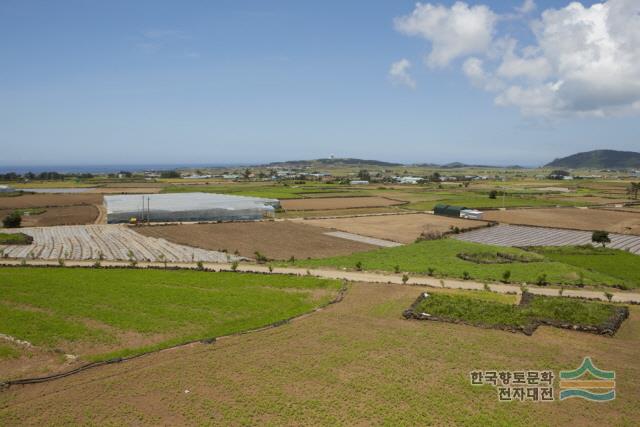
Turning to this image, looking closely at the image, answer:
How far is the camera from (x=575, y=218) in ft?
208

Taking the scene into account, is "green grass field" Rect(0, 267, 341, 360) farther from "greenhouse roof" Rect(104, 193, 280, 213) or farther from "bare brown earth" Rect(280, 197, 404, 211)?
"bare brown earth" Rect(280, 197, 404, 211)

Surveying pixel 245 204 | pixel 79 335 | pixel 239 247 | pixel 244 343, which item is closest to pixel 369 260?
pixel 239 247

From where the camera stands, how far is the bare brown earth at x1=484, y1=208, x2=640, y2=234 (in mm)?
56031

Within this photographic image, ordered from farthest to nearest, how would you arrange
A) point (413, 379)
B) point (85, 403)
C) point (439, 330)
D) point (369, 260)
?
point (369, 260) < point (439, 330) < point (413, 379) < point (85, 403)

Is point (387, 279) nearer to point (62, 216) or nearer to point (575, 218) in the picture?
point (575, 218)

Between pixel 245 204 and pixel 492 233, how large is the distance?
33.3 meters

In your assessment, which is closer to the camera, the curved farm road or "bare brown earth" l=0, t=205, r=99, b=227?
the curved farm road

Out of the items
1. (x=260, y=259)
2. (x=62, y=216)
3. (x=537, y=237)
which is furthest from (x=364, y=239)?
(x=62, y=216)

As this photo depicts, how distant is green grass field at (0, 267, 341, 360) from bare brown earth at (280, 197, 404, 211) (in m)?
45.1

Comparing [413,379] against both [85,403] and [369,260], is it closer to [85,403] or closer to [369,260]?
[85,403]

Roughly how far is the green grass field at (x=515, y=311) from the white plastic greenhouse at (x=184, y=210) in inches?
1671

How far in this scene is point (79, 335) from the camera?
59.5 ft

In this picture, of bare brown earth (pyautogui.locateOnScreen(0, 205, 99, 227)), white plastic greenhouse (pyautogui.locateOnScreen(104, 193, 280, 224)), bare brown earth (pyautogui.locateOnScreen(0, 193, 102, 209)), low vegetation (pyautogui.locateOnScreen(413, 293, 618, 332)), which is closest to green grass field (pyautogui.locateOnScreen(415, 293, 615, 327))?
low vegetation (pyautogui.locateOnScreen(413, 293, 618, 332))

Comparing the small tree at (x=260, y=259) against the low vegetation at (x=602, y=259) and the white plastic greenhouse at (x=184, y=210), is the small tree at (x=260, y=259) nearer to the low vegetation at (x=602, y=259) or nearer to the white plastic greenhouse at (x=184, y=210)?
the low vegetation at (x=602, y=259)
